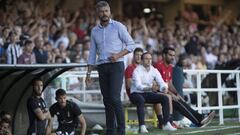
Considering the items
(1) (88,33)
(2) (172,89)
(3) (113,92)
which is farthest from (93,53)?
(1) (88,33)

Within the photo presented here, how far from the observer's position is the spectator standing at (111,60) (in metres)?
11.5

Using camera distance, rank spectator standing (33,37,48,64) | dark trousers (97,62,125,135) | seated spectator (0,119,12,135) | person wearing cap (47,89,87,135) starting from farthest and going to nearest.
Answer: spectator standing (33,37,48,64), person wearing cap (47,89,87,135), seated spectator (0,119,12,135), dark trousers (97,62,125,135)

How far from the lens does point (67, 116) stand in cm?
1258

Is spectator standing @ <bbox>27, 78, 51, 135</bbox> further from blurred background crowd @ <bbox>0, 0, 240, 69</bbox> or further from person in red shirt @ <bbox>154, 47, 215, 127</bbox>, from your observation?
blurred background crowd @ <bbox>0, 0, 240, 69</bbox>

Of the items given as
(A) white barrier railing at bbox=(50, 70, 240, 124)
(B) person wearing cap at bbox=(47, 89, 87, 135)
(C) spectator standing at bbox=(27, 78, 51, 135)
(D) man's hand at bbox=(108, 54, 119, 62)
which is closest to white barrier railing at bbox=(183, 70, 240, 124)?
(A) white barrier railing at bbox=(50, 70, 240, 124)

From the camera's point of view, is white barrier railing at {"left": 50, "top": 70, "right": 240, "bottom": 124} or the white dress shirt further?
white barrier railing at {"left": 50, "top": 70, "right": 240, "bottom": 124}

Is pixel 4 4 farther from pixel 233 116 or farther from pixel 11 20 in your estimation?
pixel 233 116

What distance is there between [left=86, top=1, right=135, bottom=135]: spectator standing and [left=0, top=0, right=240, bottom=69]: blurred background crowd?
4.76 m

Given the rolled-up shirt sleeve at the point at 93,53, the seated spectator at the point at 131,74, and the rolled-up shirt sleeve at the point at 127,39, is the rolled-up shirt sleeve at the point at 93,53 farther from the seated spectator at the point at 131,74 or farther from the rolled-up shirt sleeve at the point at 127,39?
the seated spectator at the point at 131,74

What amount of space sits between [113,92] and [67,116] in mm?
1429

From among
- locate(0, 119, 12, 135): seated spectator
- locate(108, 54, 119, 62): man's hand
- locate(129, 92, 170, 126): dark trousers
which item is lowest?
locate(0, 119, 12, 135): seated spectator

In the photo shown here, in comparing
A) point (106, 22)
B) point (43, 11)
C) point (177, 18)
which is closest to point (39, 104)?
point (106, 22)

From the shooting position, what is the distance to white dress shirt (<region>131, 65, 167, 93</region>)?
45.9 ft

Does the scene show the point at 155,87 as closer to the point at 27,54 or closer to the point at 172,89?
the point at 172,89
